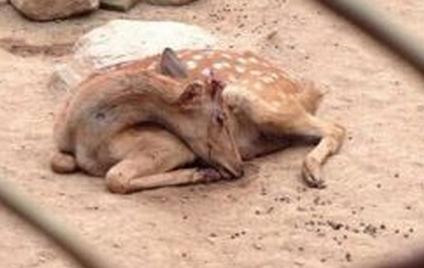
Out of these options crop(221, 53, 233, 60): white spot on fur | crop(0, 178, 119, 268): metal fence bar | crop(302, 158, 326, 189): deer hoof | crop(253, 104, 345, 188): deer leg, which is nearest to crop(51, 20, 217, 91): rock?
crop(221, 53, 233, 60): white spot on fur

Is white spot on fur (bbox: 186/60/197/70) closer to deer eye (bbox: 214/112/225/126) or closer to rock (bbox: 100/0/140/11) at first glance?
deer eye (bbox: 214/112/225/126)

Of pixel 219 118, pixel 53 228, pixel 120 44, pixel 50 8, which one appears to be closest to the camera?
pixel 53 228

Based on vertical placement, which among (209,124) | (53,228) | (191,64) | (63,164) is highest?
(53,228)

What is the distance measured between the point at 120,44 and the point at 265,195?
1251 millimetres

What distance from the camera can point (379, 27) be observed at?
57 cm

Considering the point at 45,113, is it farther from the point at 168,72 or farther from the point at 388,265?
the point at 388,265

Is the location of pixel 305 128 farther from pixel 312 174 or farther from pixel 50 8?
pixel 50 8

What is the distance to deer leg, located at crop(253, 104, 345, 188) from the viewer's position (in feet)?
15.0

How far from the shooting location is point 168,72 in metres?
4.45

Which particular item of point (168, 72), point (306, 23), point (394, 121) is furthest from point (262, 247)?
point (306, 23)

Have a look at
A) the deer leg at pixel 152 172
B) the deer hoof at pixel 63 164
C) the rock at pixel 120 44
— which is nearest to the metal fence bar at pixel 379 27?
the deer leg at pixel 152 172

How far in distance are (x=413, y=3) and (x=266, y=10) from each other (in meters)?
0.77

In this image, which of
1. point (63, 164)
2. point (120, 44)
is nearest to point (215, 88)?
point (63, 164)

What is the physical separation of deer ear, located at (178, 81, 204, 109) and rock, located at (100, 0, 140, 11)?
6.52 feet
